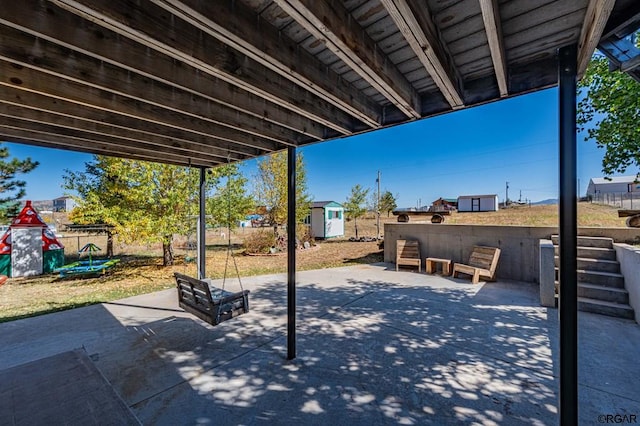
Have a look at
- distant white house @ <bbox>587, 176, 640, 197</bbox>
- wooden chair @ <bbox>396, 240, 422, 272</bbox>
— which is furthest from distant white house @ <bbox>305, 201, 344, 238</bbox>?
distant white house @ <bbox>587, 176, 640, 197</bbox>

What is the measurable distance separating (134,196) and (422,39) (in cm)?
755

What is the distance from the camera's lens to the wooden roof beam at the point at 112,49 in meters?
1.18

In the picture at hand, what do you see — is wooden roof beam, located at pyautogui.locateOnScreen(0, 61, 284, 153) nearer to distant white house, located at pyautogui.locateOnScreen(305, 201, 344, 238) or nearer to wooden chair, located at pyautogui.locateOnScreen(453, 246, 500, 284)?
wooden chair, located at pyautogui.locateOnScreen(453, 246, 500, 284)

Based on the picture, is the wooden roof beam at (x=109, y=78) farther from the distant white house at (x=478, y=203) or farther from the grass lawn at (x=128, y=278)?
the distant white house at (x=478, y=203)

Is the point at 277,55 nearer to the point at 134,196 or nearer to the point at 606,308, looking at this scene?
the point at 606,308

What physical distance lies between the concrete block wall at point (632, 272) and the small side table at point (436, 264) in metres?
3.09

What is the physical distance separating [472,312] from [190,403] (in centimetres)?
420

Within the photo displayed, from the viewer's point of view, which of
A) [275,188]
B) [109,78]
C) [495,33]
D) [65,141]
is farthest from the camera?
[275,188]

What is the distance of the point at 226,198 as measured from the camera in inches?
338

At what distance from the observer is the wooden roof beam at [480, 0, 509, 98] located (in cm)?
117

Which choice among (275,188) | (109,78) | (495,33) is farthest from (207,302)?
(275,188)

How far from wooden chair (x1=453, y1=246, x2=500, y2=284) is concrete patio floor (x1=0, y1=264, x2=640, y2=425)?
3.95ft

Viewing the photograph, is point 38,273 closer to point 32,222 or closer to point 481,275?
point 32,222

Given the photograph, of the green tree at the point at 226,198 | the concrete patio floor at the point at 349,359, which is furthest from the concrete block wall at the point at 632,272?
the green tree at the point at 226,198
